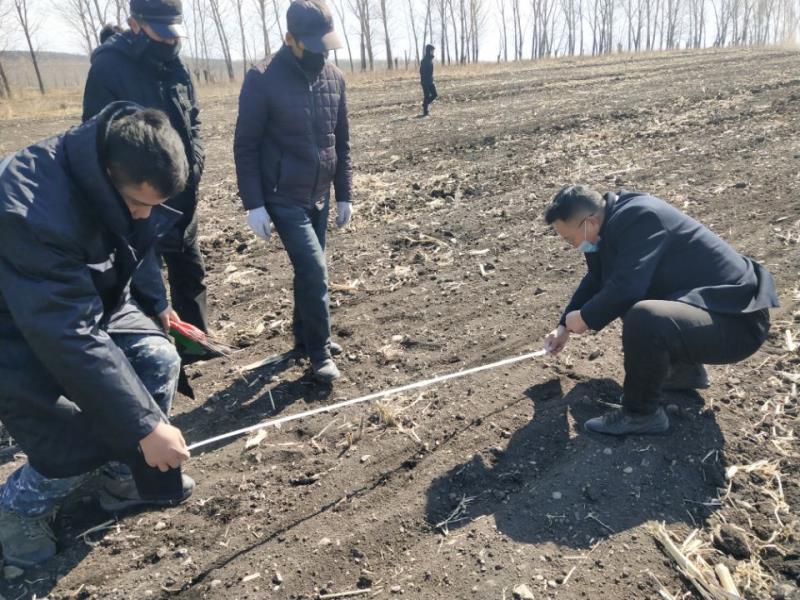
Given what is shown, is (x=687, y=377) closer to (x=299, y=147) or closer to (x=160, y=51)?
(x=299, y=147)

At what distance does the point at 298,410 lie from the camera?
404 cm

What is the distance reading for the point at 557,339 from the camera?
3742 millimetres

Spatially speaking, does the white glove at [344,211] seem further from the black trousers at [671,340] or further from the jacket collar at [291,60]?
the black trousers at [671,340]

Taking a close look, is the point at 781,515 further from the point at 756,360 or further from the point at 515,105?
the point at 515,105

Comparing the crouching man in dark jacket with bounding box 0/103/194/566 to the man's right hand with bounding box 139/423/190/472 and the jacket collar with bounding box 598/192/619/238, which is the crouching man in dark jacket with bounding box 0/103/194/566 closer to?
the man's right hand with bounding box 139/423/190/472

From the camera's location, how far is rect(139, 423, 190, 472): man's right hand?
2533 millimetres

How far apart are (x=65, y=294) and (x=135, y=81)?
208 cm

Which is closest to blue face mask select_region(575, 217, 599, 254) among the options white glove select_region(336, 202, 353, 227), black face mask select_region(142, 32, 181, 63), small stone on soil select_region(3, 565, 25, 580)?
white glove select_region(336, 202, 353, 227)

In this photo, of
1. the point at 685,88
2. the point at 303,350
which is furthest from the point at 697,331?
the point at 685,88

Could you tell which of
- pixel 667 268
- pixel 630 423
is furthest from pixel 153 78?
pixel 630 423

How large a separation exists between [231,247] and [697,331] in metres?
5.14

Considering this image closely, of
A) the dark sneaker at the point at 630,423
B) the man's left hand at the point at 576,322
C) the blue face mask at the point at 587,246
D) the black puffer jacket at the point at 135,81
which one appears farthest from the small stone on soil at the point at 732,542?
the black puffer jacket at the point at 135,81

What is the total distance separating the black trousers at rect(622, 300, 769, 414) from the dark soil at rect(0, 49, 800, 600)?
357 mm

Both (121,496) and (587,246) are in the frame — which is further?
(587,246)
